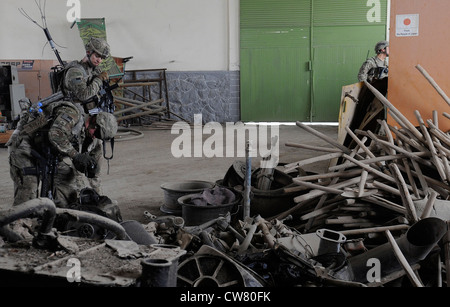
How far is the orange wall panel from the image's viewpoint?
534 centimetres

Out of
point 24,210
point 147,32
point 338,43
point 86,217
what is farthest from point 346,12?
point 24,210

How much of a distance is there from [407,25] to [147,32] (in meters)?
9.58

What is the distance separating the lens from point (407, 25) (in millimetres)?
5418

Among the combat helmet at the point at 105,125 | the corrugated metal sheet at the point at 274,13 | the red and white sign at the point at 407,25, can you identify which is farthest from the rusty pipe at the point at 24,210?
the corrugated metal sheet at the point at 274,13

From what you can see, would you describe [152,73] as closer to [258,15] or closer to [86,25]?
[86,25]

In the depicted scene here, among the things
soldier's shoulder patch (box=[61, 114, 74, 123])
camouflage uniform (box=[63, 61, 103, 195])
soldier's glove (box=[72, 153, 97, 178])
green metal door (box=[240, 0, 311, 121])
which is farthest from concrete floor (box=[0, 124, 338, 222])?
green metal door (box=[240, 0, 311, 121])

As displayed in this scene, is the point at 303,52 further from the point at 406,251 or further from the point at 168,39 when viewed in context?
the point at 406,251

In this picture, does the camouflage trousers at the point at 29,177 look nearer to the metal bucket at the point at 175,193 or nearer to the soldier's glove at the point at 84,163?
the soldier's glove at the point at 84,163

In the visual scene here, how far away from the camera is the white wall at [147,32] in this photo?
13539mm

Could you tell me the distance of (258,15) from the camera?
527 inches

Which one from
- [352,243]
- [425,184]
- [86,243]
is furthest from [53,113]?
[425,184]

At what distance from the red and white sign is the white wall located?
849 centimetres

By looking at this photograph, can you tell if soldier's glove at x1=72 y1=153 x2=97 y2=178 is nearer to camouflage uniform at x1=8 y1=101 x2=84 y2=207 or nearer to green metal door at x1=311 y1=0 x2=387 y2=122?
camouflage uniform at x1=8 y1=101 x2=84 y2=207

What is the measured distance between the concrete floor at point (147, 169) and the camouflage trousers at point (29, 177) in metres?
0.77
